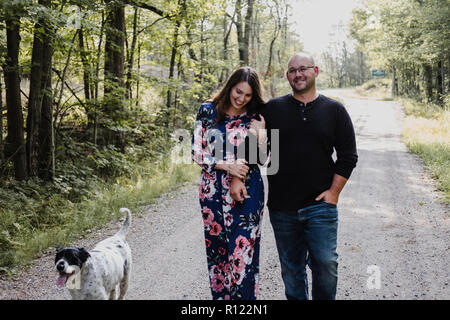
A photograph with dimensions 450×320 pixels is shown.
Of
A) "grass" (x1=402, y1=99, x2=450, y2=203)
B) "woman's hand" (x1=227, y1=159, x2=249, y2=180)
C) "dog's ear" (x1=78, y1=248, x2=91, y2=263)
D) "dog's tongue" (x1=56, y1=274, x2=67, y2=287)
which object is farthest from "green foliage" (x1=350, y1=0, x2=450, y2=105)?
"dog's tongue" (x1=56, y1=274, x2=67, y2=287)

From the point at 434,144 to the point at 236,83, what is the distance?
10.7 meters

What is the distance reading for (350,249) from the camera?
4.89 meters

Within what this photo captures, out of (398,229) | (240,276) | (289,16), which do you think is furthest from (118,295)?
(289,16)

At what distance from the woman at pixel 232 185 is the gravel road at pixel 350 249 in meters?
1.01

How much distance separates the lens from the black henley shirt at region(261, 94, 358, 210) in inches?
105

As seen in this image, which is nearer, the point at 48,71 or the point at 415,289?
the point at 415,289

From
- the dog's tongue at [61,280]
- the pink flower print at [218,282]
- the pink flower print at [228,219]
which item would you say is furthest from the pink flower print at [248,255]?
the dog's tongue at [61,280]

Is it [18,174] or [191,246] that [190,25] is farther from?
[191,246]

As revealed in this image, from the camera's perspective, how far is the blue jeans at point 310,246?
8.54ft

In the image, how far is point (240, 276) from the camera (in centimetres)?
274

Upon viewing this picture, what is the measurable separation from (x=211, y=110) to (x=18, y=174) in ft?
21.1

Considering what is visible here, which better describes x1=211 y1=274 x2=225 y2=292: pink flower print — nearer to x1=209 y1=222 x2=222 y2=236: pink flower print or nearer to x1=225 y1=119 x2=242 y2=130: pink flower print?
x1=209 y1=222 x2=222 y2=236: pink flower print

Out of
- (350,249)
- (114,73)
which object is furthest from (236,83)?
(114,73)

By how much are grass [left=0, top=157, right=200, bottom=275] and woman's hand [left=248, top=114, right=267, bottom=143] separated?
11.2 ft
